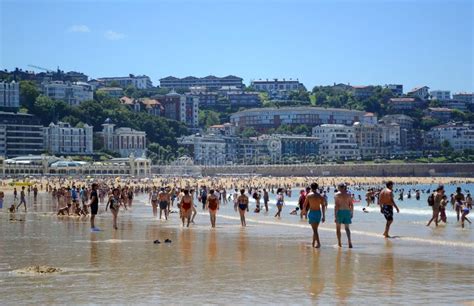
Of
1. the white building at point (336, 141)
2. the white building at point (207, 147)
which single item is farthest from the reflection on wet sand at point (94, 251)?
the white building at point (336, 141)

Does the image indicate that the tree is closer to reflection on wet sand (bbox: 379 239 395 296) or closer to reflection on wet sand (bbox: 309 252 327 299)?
reflection on wet sand (bbox: 379 239 395 296)

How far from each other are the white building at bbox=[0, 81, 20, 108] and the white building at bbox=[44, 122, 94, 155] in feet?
38.5

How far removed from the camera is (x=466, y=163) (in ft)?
547

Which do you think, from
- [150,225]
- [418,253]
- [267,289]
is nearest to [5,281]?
[267,289]

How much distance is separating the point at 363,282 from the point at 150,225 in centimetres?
1390

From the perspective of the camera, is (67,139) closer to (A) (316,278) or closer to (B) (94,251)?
(B) (94,251)

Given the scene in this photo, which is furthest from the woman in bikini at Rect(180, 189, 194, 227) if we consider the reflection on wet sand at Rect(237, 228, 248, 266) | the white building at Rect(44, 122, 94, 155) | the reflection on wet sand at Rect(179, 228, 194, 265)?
the white building at Rect(44, 122, 94, 155)

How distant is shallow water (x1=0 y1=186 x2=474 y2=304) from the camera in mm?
10547

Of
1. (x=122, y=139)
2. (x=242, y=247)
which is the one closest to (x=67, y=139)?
(x=122, y=139)

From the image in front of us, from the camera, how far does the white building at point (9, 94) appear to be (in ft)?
→ 527

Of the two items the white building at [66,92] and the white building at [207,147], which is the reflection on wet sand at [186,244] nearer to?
the white building at [207,147]

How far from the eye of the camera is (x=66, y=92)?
186 meters

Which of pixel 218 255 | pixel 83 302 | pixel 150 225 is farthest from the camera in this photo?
pixel 150 225

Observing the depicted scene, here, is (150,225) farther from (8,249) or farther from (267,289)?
(267,289)
